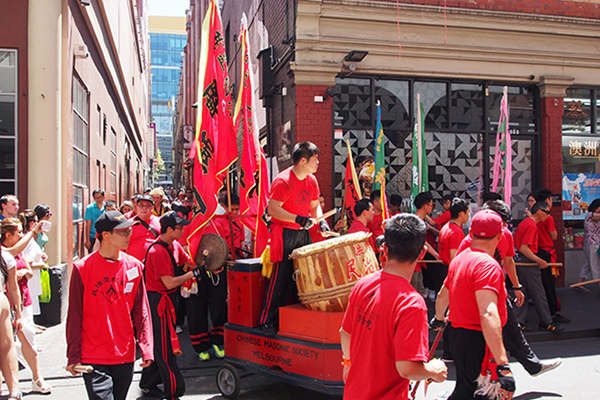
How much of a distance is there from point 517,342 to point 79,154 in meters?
11.7

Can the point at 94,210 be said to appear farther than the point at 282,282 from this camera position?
Yes

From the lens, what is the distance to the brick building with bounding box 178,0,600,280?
11414 millimetres

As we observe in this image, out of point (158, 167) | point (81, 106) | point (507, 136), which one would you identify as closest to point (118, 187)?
point (81, 106)

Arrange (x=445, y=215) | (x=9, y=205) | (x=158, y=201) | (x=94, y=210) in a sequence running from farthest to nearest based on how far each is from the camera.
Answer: (x=94, y=210), (x=158, y=201), (x=445, y=215), (x=9, y=205)

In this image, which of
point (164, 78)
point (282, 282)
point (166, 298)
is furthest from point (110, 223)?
point (164, 78)

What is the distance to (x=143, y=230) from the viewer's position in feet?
25.9

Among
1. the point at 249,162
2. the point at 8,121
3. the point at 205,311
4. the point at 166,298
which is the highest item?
the point at 8,121

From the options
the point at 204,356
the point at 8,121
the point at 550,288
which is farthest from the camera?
the point at 8,121

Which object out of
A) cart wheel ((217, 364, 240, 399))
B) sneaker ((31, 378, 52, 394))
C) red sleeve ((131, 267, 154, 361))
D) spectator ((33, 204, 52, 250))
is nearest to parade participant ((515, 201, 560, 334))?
cart wheel ((217, 364, 240, 399))

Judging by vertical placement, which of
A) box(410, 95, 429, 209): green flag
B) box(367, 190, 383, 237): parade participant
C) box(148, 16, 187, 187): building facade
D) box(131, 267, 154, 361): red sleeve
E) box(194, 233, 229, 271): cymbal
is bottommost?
box(131, 267, 154, 361): red sleeve

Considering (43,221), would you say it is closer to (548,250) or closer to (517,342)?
(517,342)

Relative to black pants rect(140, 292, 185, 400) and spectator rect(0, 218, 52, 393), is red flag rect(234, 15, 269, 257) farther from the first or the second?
spectator rect(0, 218, 52, 393)

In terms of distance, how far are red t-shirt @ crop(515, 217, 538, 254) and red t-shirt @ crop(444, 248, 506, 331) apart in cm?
465

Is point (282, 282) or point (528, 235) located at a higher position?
point (528, 235)
